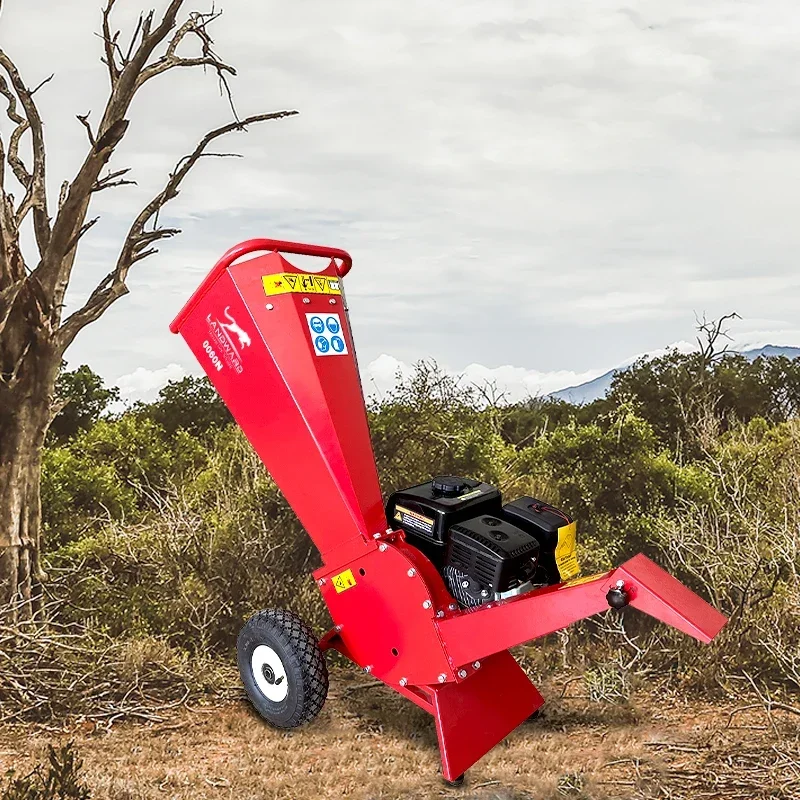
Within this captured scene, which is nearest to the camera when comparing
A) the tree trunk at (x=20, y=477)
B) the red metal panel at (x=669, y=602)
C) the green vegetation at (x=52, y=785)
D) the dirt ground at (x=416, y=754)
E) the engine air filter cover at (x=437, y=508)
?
the red metal panel at (x=669, y=602)

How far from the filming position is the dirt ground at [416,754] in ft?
10.8

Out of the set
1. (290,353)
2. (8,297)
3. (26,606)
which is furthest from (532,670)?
(8,297)

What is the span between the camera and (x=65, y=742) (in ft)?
12.2

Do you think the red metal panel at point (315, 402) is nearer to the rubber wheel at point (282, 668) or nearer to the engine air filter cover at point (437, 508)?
the engine air filter cover at point (437, 508)

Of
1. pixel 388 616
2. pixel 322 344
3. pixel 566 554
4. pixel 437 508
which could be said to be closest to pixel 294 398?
pixel 322 344

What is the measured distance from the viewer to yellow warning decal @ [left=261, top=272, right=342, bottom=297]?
366 cm

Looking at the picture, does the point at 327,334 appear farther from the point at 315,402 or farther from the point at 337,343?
the point at 315,402

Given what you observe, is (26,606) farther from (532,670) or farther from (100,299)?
(532,670)

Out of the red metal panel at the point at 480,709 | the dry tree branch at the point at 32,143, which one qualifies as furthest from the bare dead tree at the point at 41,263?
the red metal panel at the point at 480,709

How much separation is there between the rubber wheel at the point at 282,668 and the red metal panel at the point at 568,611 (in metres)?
0.56

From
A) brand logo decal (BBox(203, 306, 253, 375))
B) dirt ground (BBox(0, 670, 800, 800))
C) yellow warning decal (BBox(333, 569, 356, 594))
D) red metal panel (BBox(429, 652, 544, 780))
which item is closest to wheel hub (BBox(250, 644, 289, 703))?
dirt ground (BBox(0, 670, 800, 800))

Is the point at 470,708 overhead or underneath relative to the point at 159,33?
underneath

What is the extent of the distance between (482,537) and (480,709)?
0.66m

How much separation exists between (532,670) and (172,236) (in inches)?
98.0
